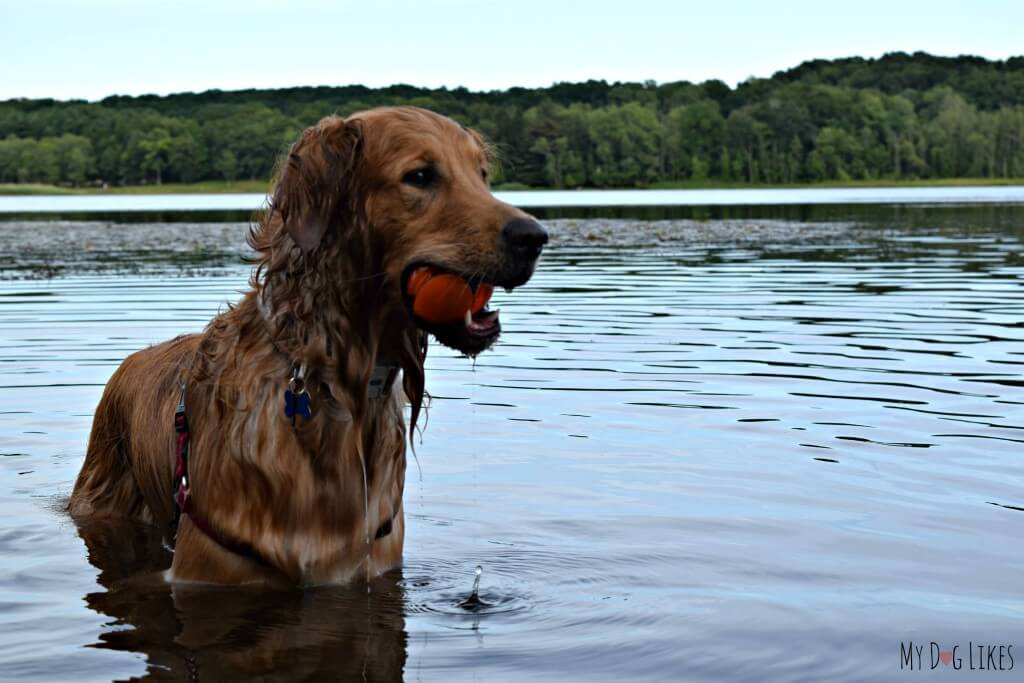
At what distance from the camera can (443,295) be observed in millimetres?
5090

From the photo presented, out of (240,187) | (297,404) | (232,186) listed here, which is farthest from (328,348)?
(232,186)

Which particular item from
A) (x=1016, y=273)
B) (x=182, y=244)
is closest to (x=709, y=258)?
(x=1016, y=273)

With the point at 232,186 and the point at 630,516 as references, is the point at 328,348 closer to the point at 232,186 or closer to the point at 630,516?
the point at 630,516

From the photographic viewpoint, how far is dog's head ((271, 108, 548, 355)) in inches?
199

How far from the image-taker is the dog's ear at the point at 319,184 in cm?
521

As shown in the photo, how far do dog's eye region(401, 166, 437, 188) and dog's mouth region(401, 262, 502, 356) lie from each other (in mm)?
344

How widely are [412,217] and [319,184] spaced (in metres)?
0.42

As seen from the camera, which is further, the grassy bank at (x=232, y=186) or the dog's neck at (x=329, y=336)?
the grassy bank at (x=232, y=186)

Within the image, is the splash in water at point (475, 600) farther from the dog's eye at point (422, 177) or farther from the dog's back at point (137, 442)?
the dog's eye at point (422, 177)

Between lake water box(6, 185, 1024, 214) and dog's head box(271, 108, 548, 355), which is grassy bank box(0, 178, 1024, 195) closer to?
lake water box(6, 185, 1024, 214)

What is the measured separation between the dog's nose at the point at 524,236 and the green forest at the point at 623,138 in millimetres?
137968

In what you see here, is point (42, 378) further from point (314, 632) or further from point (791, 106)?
point (791, 106)

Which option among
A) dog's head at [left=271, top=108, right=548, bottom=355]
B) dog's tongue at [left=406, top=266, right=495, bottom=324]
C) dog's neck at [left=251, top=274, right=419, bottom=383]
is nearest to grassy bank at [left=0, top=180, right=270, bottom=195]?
dog's neck at [left=251, top=274, right=419, bottom=383]

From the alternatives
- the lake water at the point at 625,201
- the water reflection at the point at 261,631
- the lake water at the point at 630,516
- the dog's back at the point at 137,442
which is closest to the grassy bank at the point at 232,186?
the lake water at the point at 625,201
